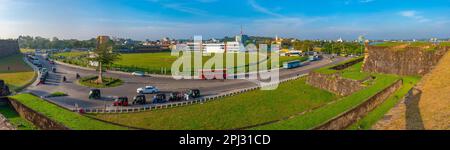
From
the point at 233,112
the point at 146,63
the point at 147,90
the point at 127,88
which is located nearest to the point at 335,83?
the point at 233,112

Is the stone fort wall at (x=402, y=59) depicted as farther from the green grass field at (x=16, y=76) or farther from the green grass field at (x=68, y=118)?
the green grass field at (x=16, y=76)

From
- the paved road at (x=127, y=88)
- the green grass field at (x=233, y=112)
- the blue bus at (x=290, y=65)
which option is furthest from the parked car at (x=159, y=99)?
the blue bus at (x=290, y=65)

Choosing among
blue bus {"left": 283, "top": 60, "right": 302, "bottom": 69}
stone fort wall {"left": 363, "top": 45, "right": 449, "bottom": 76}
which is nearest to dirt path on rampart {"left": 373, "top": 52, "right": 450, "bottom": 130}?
stone fort wall {"left": 363, "top": 45, "right": 449, "bottom": 76}

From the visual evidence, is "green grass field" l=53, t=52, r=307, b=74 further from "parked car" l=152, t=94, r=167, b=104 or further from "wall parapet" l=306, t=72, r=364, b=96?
"wall parapet" l=306, t=72, r=364, b=96
